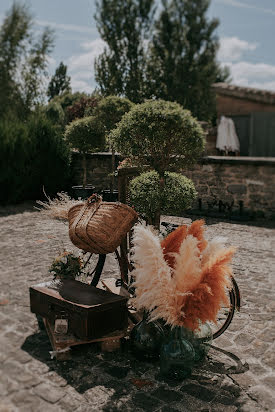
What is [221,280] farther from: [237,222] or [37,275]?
[237,222]

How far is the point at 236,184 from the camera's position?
11289 millimetres

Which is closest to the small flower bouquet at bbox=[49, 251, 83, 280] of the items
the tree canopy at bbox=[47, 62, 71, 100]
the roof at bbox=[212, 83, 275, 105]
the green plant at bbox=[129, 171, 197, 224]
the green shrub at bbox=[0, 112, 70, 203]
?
the green plant at bbox=[129, 171, 197, 224]

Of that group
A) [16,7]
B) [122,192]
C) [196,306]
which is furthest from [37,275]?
[16,7]

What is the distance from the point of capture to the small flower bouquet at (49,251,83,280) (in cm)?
429

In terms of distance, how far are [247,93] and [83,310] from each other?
1462 cm

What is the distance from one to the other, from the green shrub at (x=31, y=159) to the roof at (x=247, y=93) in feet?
23.6

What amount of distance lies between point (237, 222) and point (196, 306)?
25.3 feet

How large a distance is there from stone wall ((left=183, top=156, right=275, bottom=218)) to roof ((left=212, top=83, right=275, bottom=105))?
5822 mm

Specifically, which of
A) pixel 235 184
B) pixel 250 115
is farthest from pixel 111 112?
pixel 250 115

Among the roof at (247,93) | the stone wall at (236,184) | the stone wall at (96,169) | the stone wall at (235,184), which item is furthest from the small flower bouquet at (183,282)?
the roof at (247,93)

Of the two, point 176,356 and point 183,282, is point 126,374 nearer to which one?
point 176,356

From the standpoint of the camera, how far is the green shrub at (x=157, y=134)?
4402 mm

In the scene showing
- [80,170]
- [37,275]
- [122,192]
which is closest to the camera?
[122,192]

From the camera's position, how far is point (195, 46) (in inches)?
1177
